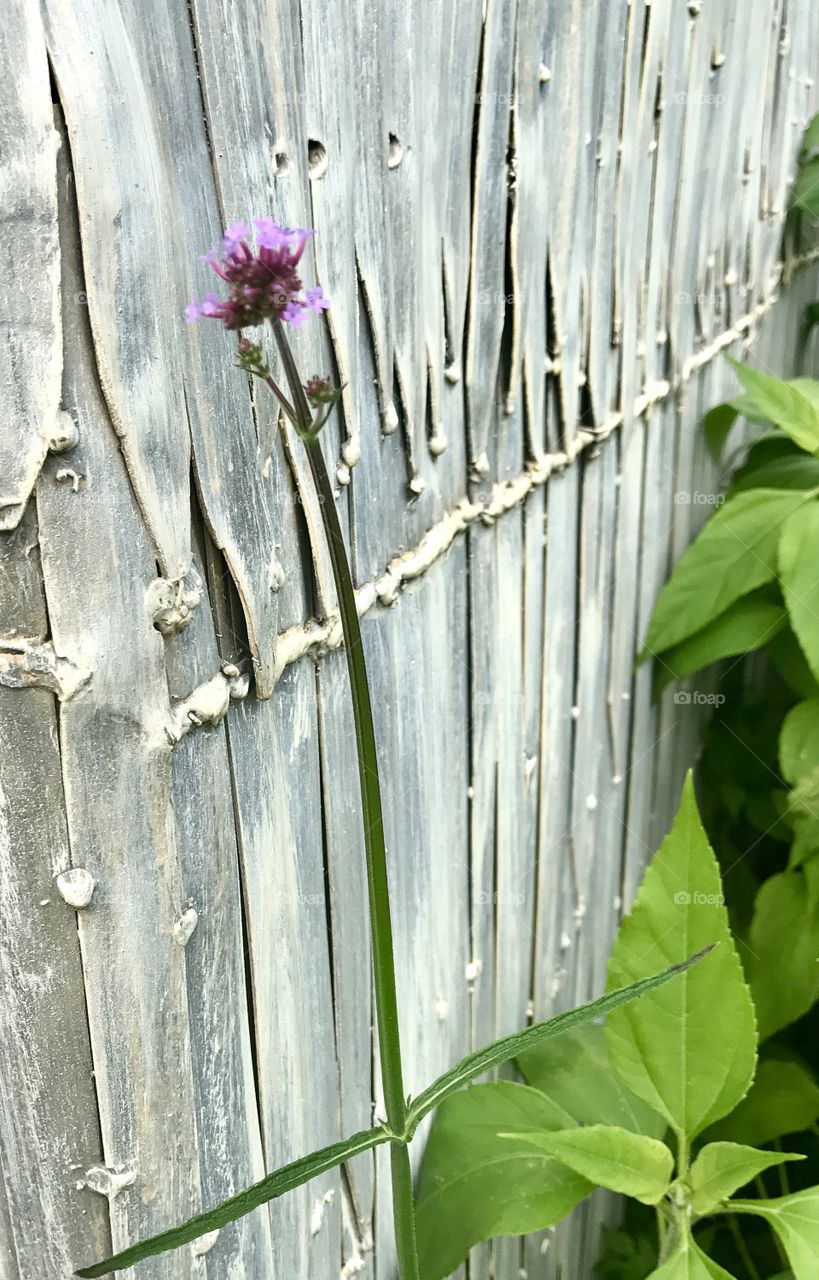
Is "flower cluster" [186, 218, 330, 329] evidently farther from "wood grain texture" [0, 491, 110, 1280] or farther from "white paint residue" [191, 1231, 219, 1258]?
"white paint residue" [191, 1231, 219, 1258]

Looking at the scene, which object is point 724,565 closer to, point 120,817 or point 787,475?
point 787,475

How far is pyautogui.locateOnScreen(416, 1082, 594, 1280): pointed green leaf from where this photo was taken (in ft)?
3.26

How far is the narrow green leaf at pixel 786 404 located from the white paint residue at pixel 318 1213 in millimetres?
1060

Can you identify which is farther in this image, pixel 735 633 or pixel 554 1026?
pixel 735 633

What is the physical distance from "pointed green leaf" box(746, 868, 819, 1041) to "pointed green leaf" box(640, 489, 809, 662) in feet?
1.17

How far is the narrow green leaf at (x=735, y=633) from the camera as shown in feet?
4.68

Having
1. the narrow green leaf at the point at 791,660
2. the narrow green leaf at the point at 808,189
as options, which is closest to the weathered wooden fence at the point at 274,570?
the narrow green leaf at the point at 791,660

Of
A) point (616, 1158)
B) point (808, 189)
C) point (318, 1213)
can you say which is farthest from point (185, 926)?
point (808, 189)

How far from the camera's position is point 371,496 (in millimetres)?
822

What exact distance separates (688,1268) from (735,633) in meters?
0.79

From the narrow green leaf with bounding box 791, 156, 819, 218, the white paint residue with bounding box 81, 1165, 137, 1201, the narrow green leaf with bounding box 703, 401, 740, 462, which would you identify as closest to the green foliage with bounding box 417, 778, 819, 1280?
the white paint residue with bounding box 81, 1165, 137, 1201

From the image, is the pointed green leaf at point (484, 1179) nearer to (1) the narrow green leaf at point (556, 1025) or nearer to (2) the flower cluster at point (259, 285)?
(1) the narrow green leaf at point (556, 1025)

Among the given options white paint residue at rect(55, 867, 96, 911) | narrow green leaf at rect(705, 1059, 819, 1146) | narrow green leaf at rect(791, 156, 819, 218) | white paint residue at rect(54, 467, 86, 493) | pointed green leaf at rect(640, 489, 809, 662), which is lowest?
narrow green leaf at rect(705, 1059, 819, 1146)

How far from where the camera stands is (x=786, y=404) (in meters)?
1.43
